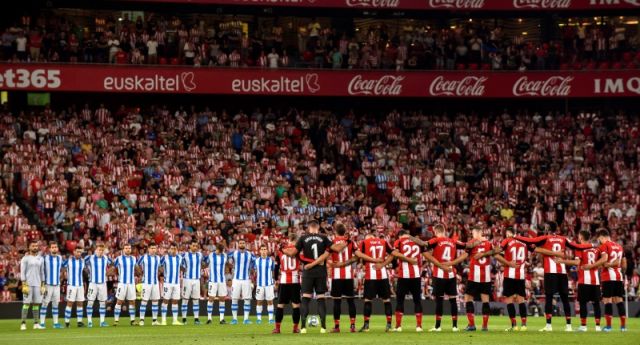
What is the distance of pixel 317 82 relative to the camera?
50281 mm

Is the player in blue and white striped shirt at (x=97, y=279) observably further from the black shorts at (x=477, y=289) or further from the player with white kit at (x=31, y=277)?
the black shorts at (x=477, y=289)

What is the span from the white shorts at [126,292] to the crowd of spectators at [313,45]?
16718mm

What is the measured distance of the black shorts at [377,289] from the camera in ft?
89.7

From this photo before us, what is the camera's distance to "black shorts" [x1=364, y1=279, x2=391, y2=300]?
89.7 feet

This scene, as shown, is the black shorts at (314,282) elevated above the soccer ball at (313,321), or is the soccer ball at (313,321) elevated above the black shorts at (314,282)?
the black shorts at (314,282)

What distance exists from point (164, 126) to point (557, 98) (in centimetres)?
1780

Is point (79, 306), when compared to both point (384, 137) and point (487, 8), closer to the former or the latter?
point (384, 137)

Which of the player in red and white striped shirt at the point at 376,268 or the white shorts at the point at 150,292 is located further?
the white shorts at the point at 150,292

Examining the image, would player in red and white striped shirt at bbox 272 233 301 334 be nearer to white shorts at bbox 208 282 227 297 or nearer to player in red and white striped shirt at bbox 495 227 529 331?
player in red and white striped shirt at bbox 495 227 529 331

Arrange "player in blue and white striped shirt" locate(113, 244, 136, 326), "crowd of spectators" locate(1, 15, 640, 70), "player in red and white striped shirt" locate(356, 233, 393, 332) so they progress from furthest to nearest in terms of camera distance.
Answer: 1. "crowd of spectators" locate(1, 15, 640, 70)
2. "player in blue and white striped shirt" locate(113, 244, 136, 326)
3. "player in red and white striped shirt" locate(356, 233, 393, 332)

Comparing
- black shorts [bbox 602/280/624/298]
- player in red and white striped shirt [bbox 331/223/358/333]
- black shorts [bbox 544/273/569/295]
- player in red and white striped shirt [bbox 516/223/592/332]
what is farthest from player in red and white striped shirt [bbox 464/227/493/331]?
black shorts [bbox 602/280/624/298]

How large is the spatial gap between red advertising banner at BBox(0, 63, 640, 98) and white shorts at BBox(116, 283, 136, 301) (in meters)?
15.6

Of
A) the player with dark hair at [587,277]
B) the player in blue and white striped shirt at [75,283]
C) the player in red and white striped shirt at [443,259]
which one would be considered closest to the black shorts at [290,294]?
the player in red and white striped shirt at [443,259]

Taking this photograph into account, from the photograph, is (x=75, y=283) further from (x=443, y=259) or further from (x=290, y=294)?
(x=443, y=259)
